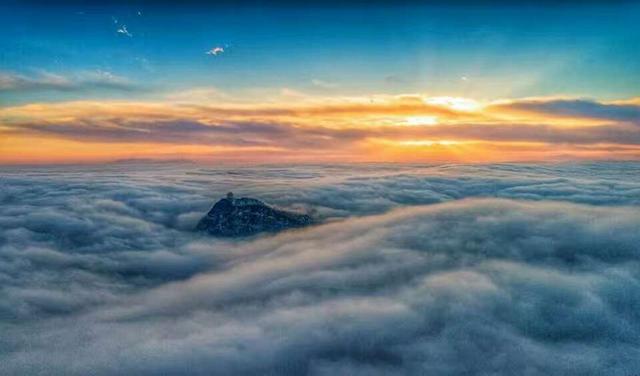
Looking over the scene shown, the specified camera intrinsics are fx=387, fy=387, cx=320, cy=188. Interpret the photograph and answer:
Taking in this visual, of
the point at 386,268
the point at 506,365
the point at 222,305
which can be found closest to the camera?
the point at 506,365

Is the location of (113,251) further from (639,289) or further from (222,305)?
(639,289)

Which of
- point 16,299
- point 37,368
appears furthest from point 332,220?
point 37,368

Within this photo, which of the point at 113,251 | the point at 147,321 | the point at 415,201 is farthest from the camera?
the point at 415,201

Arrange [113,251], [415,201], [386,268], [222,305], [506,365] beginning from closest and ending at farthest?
[506,365], [222,305], [386,268], [113,251], [415,201]

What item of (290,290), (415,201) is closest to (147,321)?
(290,290)

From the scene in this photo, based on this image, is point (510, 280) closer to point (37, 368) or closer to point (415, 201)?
point (37, 368)

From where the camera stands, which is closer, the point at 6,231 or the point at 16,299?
the point at 16,299
